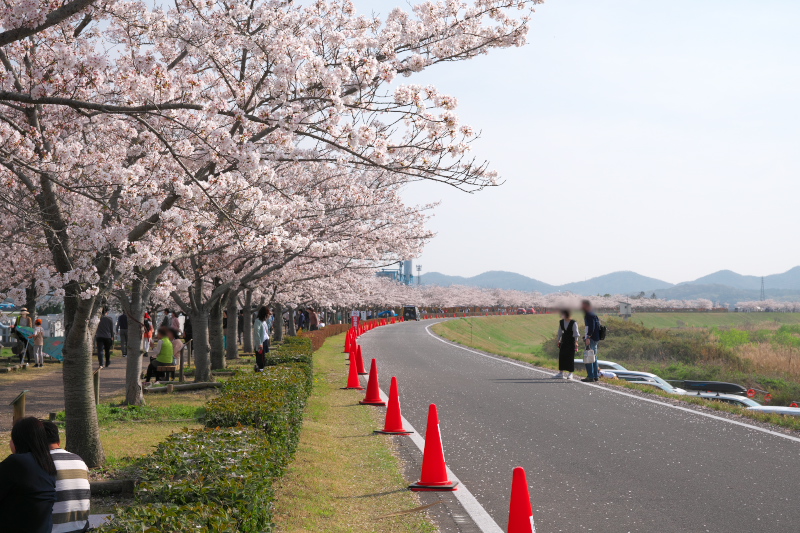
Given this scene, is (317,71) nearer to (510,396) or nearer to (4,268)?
(510,396)

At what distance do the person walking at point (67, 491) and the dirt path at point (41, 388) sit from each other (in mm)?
7536

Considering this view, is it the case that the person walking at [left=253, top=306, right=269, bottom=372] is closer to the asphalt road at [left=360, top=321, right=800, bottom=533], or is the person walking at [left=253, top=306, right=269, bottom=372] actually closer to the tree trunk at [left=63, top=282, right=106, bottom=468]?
the asphalt road at [left=360, top=321, right=800, bottom=533]

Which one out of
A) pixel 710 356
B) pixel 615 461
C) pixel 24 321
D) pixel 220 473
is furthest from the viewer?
pixel 710 356

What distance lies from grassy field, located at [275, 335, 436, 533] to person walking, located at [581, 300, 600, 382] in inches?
281

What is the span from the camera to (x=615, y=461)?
8.56 metres

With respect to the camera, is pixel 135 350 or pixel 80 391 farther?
pixel 135 350

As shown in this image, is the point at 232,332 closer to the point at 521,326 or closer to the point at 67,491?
the point at 67,491

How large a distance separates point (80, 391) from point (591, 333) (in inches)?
486

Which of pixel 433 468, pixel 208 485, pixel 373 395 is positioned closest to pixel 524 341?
pixel 373 395

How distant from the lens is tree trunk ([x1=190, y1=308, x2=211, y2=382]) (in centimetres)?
1822

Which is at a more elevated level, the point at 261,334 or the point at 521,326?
the point at 261,334

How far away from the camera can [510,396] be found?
14836 mm

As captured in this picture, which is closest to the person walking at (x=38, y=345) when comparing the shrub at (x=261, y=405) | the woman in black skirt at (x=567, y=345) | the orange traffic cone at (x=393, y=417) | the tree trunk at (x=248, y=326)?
the tree trunk at (x=248, y=326)

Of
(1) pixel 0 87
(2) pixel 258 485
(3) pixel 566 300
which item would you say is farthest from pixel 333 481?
(3) pixel 566 300
